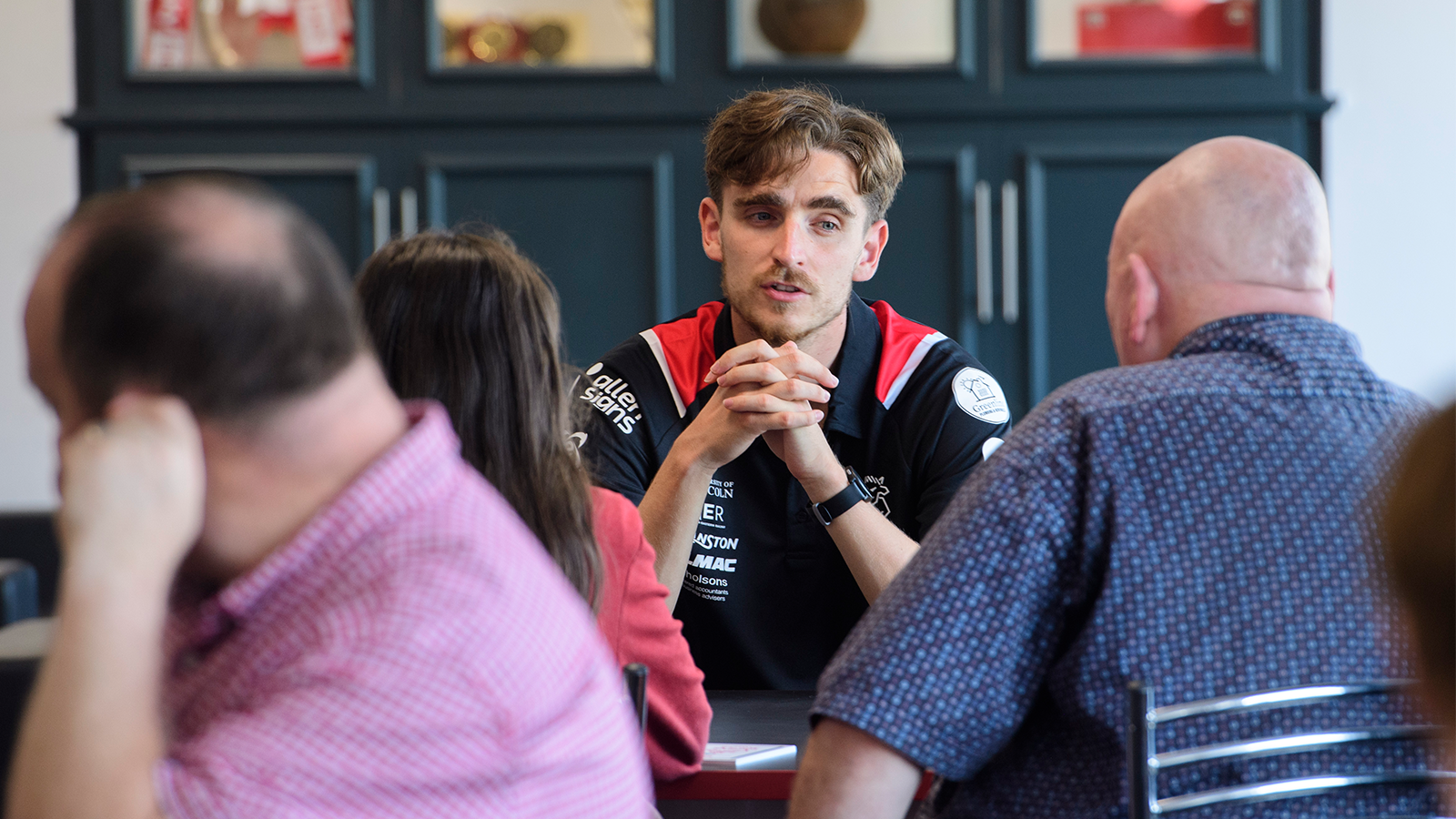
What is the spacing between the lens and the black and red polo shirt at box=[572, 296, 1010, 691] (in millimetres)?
1809

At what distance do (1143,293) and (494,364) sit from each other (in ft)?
1.89

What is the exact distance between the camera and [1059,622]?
1013mm

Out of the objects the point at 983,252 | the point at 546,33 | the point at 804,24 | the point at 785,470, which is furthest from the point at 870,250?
the point at 546,33

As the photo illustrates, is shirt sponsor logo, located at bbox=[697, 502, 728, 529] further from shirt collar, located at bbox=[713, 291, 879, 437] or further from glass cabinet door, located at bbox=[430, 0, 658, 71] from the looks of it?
glass cabinet door, located at bbox=[430, 0, 658, 71]

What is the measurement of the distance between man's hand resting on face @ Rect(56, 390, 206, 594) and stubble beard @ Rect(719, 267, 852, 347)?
53.8 inches

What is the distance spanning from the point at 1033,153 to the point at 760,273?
138cm

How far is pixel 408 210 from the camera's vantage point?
10.1 ft

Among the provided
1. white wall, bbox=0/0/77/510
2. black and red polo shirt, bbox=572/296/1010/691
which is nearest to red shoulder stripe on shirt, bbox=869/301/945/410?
black and red polo shirt, bbox=572/296/1010/691

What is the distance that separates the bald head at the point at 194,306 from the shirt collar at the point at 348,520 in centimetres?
6

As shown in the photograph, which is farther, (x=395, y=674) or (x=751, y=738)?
(x=751, y=738)

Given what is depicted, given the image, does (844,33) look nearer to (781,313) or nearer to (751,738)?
(781,313)

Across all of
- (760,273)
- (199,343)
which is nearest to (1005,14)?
(760,273)

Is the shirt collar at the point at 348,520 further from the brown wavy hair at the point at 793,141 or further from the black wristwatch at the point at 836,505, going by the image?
the brown wavy hair at the point at 793,141

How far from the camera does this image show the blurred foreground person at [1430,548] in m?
0.40
